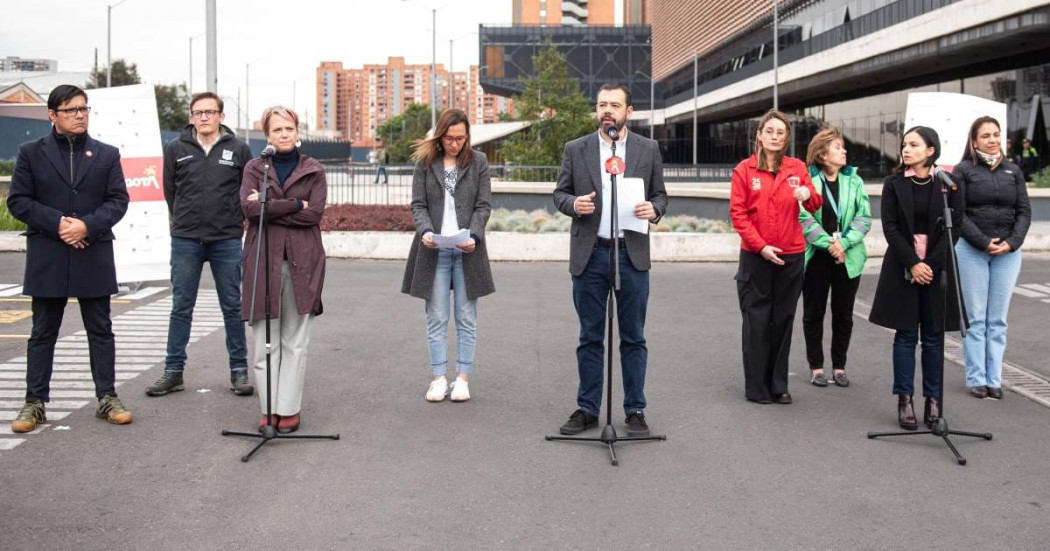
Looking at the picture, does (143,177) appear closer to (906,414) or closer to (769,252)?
(769,252)

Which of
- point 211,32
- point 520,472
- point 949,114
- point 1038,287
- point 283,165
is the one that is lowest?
point 520,472

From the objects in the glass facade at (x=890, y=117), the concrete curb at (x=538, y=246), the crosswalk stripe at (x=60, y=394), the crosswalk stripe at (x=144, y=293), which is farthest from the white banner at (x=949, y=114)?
the glass facade at (x=890, y=117)

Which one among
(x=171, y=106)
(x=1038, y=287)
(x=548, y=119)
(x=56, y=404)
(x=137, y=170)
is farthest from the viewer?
(x=171, y=106)

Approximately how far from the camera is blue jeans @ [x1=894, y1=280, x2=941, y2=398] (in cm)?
689

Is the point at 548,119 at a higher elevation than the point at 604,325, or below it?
higher

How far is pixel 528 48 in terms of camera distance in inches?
4026

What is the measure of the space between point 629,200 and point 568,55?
98830 millimetres

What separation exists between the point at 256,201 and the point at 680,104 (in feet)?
272

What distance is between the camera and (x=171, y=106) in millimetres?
83688

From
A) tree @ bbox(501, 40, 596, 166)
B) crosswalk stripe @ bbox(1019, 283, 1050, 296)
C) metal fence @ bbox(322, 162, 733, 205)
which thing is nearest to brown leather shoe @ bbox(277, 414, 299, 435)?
crosswalk stripe @ bbox(1019, 283, 1050, 296)

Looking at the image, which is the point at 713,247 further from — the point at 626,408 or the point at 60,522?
the point at 60,522

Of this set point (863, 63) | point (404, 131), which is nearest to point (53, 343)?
point (863, 63)

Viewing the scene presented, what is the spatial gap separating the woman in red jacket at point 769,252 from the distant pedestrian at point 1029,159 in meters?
29.6

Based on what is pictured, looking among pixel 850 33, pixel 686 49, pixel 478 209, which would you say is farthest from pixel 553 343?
pixel 686 49
